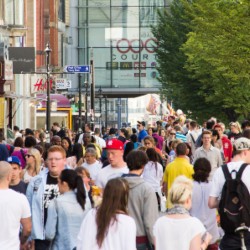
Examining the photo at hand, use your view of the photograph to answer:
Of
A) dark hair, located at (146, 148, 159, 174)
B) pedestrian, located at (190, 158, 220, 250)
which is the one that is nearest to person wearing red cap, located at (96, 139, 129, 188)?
pedestrian, located at (190, 158, 220, 250)

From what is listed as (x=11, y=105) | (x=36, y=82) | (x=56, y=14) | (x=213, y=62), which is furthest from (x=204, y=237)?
(x=56, y=14)

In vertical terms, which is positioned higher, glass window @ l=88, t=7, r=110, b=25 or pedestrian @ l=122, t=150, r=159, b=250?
glass window @ l=88, t=7, r=110, b=25

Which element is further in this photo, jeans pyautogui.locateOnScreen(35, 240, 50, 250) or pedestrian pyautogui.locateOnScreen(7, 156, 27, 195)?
pedestrian pyautogui.locateOnScreen(7, 156, 27, 195)

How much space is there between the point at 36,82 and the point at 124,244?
59.0 meters

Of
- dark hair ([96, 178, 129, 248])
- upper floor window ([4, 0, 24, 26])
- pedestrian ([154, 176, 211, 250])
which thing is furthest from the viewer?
upper floor window ([4, 0, 24, 26])

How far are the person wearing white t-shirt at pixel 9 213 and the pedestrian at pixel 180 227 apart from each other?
5.59 feet

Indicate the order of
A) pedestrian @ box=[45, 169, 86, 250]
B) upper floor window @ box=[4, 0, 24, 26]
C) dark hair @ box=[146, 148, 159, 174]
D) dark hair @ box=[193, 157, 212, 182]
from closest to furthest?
pedestrian @ box=[45, 169, 86, 250], dark hair @ box=[193, 157, 212, 182], dark hair @ box=[146, 148, 159, 174], upper floor window @ box=[4, 0, 24, 26]

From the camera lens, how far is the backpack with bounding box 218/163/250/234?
42.2 feet

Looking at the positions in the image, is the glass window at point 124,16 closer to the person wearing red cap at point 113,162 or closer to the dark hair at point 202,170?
the dark hair at point 202,170

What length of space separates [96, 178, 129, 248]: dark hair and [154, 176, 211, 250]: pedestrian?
1.76ft

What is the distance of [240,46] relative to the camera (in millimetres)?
44938

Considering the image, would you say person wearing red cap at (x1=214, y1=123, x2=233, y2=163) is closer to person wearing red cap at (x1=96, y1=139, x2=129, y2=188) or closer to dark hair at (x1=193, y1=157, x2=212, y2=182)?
dark hair at (x1=193, y1=157, x2=212, y2=182)

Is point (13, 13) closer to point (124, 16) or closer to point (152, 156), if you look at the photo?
point (152, 156)

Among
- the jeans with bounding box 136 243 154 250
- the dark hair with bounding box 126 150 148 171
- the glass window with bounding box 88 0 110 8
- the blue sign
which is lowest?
the jeans with bounding box 136 243 154 250
